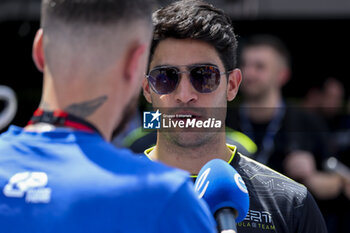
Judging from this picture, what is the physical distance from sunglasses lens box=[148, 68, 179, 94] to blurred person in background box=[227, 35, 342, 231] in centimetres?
235

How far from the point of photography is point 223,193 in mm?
1914

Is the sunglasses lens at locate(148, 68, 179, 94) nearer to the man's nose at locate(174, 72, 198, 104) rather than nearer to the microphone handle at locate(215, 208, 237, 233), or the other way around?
the man's nose at locate(174, 72, 198, 104)

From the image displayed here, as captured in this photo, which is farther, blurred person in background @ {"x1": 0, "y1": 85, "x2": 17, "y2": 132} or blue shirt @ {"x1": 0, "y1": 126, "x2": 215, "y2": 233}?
blurred person in background @ {"x1": 0, "y1": 85, "x2": 17, "y2": 132}

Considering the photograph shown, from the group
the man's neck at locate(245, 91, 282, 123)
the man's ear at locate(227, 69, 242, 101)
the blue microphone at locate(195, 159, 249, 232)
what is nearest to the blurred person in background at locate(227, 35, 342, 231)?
the man's neck at locate(245, 91, 282, 123)

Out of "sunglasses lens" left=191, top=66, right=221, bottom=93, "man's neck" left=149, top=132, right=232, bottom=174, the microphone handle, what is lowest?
the microphone handle

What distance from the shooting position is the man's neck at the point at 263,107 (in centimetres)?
528

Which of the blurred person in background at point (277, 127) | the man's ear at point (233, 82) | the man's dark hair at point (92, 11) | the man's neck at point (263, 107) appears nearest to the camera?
→ the man's dark hair at point (92, 11)

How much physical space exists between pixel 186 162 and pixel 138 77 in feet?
4.23

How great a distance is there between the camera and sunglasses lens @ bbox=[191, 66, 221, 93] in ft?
9.11

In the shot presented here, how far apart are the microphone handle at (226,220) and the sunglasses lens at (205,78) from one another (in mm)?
1004

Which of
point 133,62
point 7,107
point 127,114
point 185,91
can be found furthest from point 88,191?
point 7,107

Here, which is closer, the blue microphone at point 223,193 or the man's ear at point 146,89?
the blue microphone at point 223,193

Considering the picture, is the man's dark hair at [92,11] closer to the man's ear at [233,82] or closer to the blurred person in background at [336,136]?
the man's ear at [233,82]

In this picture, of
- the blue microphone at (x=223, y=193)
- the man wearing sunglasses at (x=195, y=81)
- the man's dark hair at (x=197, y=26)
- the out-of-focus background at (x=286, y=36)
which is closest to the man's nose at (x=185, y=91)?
the man wearing sunglasses at (x=195, y=81)
